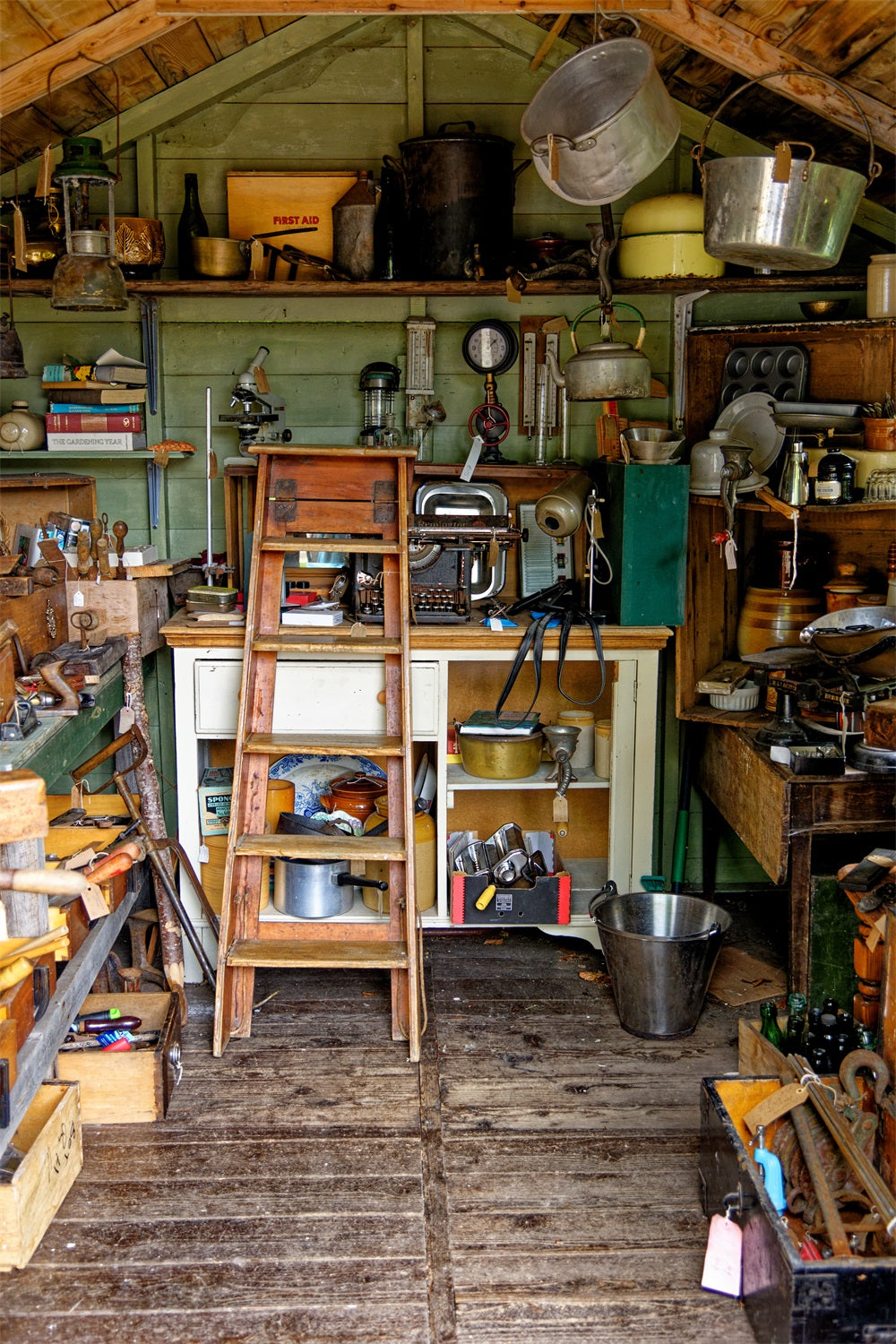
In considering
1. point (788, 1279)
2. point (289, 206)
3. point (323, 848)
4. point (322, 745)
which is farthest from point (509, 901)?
point (289, 206)

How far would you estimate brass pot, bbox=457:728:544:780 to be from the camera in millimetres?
4262

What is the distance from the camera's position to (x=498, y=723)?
434 cm

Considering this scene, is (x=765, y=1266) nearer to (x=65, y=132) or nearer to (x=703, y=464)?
(x=703, y=464)

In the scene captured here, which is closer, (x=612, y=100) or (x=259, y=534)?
(x=612, y=100)

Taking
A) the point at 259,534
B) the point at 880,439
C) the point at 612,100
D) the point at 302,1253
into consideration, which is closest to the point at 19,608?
the point at 259,534

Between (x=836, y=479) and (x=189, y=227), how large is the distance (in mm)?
2486

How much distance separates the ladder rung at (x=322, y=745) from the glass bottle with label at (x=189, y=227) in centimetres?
177

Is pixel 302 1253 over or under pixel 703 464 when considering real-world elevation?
under

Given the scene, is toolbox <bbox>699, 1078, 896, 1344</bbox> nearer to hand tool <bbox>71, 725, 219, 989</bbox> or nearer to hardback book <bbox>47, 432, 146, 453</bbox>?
hand tool <bbox>71, 725, 219, 989</bbox>

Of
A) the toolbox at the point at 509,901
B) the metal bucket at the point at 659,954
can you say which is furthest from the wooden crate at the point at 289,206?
the metal bucket at the point at 659,954

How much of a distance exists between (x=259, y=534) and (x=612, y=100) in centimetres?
168

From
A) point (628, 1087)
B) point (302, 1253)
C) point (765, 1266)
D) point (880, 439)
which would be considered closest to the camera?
point (765, 1266)

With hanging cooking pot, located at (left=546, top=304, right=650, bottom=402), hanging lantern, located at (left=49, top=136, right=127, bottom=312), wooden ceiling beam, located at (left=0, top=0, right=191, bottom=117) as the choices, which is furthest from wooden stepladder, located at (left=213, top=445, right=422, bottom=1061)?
wooden ceiling beam, located at (left=0, top=0, right=191, bottom=117)

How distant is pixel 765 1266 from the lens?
8.02ft
